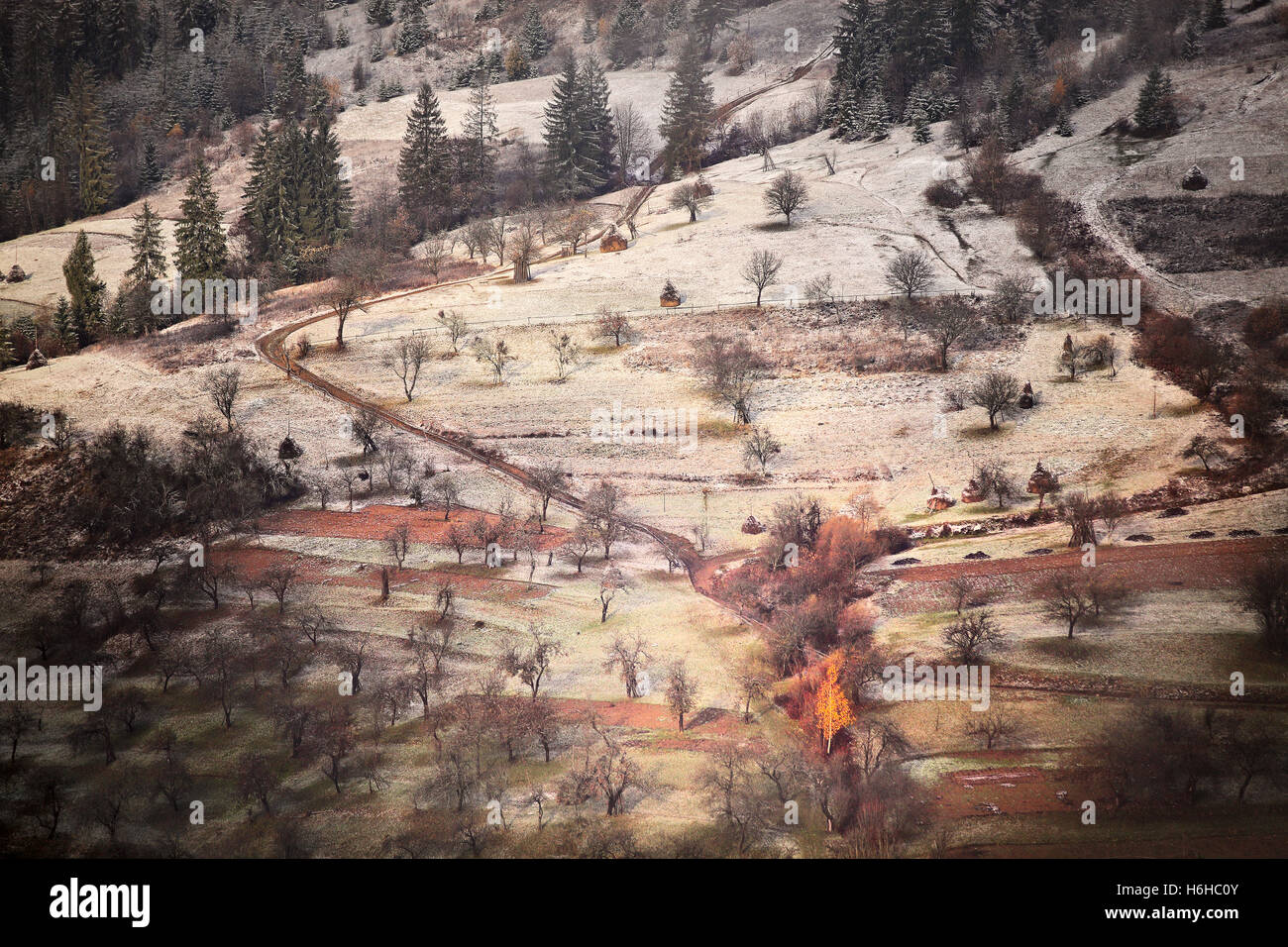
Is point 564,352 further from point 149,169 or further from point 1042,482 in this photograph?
point 149,169

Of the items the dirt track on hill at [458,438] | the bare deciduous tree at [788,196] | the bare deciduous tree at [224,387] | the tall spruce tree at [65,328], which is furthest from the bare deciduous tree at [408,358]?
the bare deciduous tree at [788,196]

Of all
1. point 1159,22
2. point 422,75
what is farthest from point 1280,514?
point 422,75

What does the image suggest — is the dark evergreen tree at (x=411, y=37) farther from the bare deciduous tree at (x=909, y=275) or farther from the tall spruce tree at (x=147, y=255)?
the bare deciduous tree at (x=909, y=275)

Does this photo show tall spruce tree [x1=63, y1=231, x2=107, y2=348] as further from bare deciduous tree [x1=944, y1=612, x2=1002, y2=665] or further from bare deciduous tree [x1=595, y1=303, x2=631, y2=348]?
bare deciduous tree [x1=944, y1=612, x2=1002, y2=665]

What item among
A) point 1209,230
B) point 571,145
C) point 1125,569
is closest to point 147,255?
point 571,145

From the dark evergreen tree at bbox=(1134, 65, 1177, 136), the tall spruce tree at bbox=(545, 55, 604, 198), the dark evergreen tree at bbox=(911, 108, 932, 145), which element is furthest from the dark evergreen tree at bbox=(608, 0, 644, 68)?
the dark evergreen tree at bbox=(1134, 65, 1177, 136)

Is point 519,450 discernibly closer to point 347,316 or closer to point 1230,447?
point 347,316
